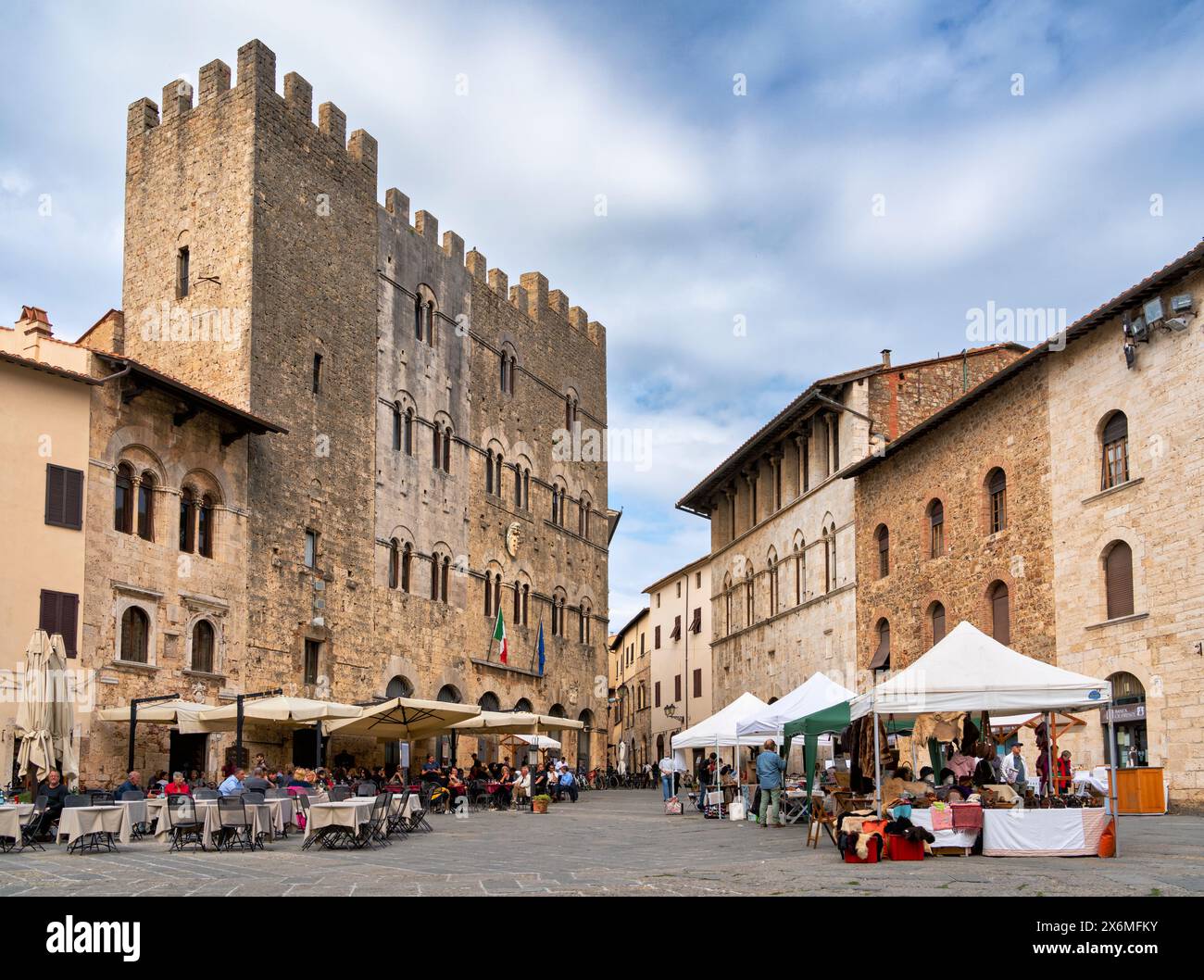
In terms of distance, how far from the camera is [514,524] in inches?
1549

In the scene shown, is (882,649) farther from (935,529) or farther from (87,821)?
(87,821)

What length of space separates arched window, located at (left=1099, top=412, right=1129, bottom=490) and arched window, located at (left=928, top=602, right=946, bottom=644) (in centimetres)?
641

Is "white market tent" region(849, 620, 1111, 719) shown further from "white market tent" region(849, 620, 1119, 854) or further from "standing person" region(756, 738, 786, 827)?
"standing person" region(756, 738, 786, 827)

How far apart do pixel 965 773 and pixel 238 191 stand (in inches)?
861

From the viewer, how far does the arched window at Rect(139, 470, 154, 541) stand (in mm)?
24844

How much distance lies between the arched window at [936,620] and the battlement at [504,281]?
17940mm

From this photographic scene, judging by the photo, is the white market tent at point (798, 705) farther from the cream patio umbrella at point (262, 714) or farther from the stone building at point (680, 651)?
the stone building at point (680, 651)

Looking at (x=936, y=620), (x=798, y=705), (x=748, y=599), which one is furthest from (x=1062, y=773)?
(x=748, y=599)

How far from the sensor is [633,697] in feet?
217

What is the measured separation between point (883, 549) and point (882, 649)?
247 cm

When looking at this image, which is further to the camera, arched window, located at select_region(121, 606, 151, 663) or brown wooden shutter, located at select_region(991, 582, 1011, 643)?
brown wooden shutter, located at select_region(991, 582, 1011, 643)

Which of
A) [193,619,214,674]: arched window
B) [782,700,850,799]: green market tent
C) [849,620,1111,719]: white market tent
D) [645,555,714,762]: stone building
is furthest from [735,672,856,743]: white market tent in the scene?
[645,555,714,762]: stone building

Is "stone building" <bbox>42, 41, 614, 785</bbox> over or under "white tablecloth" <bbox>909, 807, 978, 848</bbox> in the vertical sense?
over
